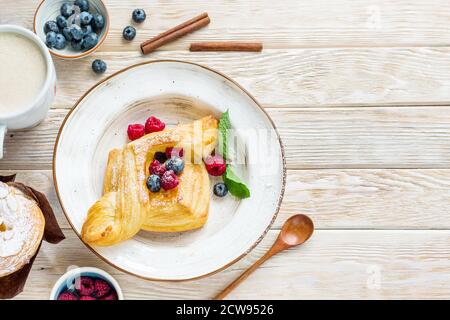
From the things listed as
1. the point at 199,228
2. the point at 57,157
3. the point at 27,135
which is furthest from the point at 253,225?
the point at 27,135

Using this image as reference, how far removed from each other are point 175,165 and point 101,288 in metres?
0.29

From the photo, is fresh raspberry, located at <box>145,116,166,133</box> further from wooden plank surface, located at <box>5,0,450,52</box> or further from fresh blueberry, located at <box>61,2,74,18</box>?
fresh blueberry, located at <box>61,2,74,18</box>

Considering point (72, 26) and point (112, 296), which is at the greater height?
point (72, 26)

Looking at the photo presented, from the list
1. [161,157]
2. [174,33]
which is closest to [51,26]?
[174,33]

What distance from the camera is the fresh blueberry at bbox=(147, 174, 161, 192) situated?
1.31 metres

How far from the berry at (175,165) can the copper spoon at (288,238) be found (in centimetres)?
27

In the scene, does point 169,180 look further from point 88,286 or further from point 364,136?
point 364,136

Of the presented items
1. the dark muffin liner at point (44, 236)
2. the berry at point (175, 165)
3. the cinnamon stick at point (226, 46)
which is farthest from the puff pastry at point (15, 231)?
the cinnamon stick at point (226, 46)

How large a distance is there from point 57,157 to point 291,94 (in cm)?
53

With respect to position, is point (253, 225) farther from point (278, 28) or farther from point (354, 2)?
point (354, 2)

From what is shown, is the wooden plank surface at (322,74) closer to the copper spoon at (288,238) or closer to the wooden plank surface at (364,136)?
the wooden plank surface at (364,136)

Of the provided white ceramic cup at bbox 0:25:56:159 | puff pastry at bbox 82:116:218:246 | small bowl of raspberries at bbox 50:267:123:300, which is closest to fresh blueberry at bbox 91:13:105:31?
white ceramic cup at bbox 0:25:56:159

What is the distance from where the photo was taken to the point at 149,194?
132 cm

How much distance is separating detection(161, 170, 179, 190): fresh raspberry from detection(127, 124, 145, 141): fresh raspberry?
Result: 5.1 inches
